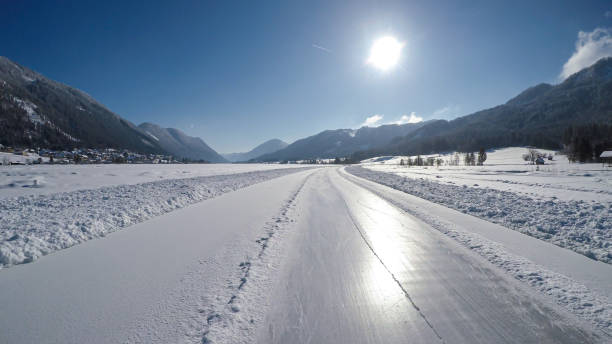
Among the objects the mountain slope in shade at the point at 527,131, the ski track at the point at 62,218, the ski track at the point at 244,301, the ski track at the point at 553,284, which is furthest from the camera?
the mountain slope in shade at the point at 527,131

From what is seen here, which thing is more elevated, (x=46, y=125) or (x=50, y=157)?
(x=46, y=125)

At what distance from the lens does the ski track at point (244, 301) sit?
2207 millimetres

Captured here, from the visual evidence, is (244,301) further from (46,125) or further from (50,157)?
(46,125)

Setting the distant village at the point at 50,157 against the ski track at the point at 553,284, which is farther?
the distant village at the point at 50,157

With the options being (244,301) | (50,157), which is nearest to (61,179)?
(244,301)

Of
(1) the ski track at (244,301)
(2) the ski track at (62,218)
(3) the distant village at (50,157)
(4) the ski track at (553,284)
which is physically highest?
(3) the distant village at (50,157)

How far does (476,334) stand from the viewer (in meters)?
2.20

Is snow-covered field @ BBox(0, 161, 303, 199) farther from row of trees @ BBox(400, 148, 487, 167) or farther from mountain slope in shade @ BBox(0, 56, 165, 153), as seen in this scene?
mountain slope in shade @ BBox(0, 56, 165, 153)

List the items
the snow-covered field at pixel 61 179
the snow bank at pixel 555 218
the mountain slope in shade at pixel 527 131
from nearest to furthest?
the snow bank at pixel 555 218 < the snow-covered field at pixel 61 179 < the mountain slope in shade at pixel 527 131

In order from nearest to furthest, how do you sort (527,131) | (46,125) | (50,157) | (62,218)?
(62,218) → (50,157) → (46,125) → (527,131)

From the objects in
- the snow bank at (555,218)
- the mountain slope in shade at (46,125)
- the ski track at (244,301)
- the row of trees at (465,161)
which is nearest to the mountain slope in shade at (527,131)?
the row of trees at (465,161)

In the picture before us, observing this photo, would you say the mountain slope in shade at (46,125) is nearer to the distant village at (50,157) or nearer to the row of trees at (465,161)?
the distant village at (50,157)

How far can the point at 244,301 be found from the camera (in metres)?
2.70

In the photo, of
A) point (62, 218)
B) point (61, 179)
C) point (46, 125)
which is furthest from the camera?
point (46, 125)
